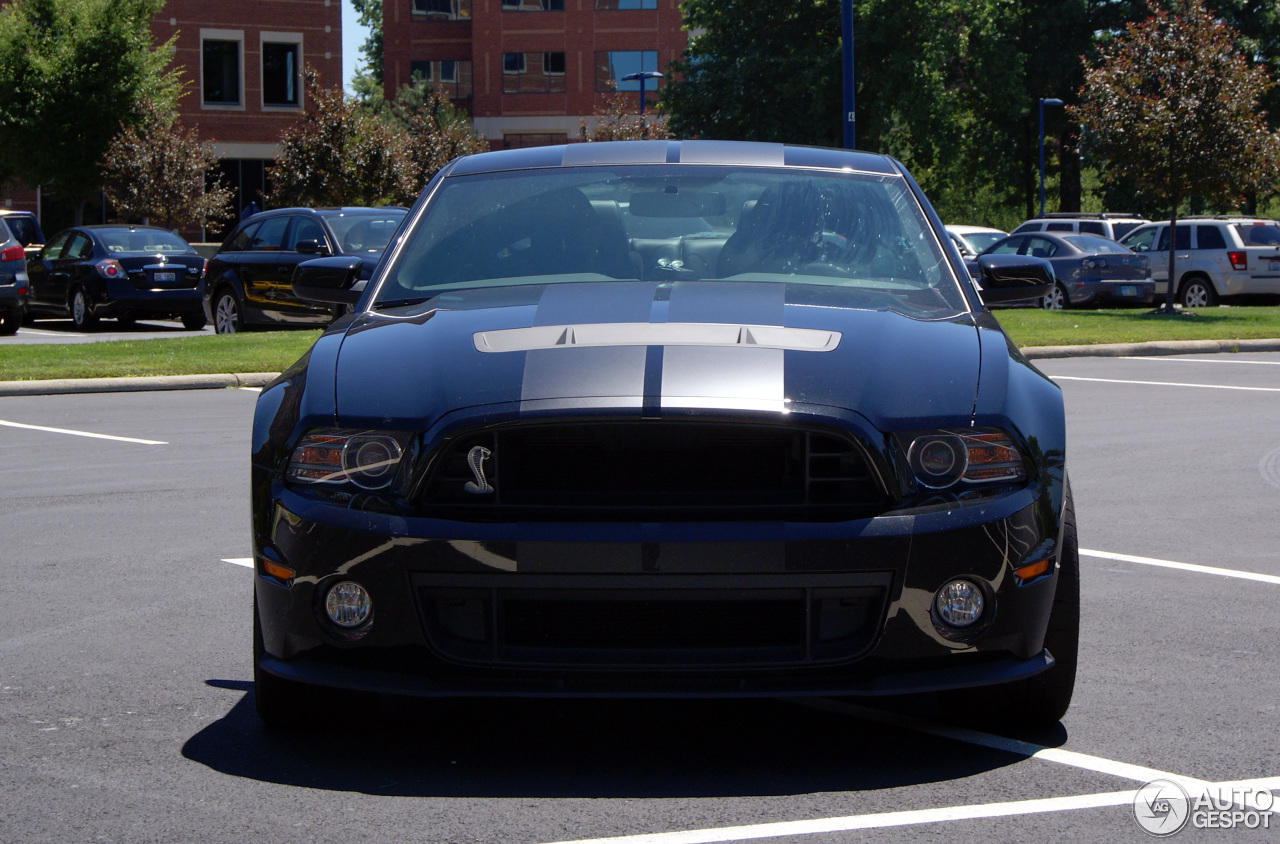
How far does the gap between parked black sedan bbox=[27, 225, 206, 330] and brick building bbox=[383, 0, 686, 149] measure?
150 feet

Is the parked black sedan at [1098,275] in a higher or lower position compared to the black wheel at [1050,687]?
higher

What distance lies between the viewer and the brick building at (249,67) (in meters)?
47.2

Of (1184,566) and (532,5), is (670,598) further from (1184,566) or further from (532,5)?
(532,5)

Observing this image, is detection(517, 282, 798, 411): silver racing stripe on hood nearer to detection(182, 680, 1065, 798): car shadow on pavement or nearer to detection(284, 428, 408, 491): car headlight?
detection(284, 428, 408, 491): car headlight

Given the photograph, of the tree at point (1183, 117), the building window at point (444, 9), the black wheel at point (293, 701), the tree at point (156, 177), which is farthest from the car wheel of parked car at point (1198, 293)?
the building window at point (444, 9)

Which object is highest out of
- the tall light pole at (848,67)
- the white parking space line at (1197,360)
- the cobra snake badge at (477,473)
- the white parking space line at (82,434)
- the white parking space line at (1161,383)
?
the tall light pole at (848,67)

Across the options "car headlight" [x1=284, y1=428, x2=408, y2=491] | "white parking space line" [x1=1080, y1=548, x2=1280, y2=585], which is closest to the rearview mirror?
"car headlight" [x1=284, y1=428, x2=408, y2=491]

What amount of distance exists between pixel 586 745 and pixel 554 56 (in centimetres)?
6850

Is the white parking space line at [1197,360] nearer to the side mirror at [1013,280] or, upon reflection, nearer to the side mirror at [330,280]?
the side mirror at [1013,280]

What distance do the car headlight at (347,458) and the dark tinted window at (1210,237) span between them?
27485mm

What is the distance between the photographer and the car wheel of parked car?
2912 centimetres

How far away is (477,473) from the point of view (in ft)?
12.1

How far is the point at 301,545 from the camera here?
3.80 m

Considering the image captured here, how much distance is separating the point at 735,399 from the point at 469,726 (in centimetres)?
130
